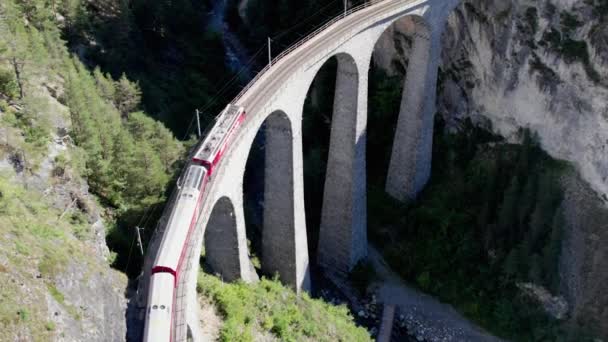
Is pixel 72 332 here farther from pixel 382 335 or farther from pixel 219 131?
pixel 382 335

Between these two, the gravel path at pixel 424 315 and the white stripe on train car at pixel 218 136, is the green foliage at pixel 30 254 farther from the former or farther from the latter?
the gravel path at pixel 424 315

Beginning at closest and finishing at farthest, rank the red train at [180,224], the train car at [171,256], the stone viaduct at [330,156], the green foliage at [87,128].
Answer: the train car at [171,256] → the red train at [180,224] → the stone viaduct at [330,156] → the green foliage at [87,128]

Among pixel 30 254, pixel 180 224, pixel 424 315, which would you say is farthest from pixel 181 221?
pixel 424 315

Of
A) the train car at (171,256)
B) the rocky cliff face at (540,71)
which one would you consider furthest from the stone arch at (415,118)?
the train car at (171,256)

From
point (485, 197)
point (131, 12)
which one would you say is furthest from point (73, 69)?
point (485, 197)

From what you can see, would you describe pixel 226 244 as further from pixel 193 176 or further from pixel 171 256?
pixel 171 256
